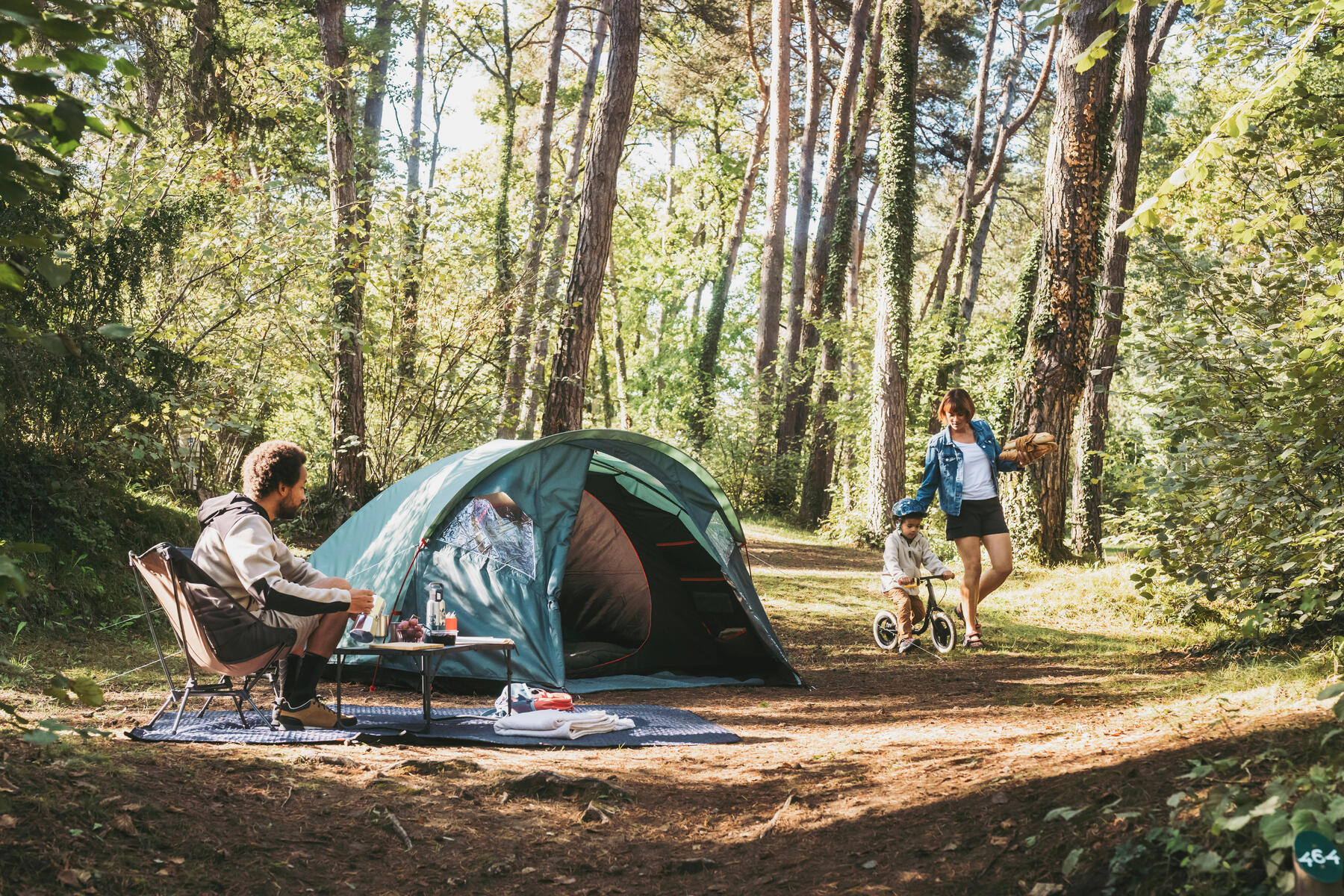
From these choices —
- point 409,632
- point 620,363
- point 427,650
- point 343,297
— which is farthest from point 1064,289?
point 620,363

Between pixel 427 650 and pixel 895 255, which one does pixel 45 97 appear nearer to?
pixel 427 650

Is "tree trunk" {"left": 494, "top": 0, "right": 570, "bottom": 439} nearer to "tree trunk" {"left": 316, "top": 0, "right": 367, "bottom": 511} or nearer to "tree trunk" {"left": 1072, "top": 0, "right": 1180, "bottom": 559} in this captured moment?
"tree trunk" {"left": 316, "top": 0, "right": 367, "bottom": 511}

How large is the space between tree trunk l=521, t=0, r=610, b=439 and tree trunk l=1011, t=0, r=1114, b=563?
468 centimetres

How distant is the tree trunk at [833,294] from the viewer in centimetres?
1736

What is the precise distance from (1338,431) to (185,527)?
24.5 ft

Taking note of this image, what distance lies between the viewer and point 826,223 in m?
18.9

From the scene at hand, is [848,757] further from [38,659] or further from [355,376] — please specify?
[355,376]

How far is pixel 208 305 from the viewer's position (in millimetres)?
8359

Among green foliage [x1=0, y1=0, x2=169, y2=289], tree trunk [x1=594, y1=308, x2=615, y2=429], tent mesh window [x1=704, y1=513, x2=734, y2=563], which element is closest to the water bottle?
tent mesh window [x1=704, y1=513, x2=734, y2=563]

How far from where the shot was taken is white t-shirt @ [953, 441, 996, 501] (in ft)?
21.7

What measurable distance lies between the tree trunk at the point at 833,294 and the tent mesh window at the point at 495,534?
1138 cm

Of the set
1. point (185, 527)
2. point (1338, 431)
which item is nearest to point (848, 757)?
point (1338, 431)

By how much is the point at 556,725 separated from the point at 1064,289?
6850mm

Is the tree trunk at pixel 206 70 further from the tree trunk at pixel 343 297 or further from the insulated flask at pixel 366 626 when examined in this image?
the insulated flask at pixel 366 626
